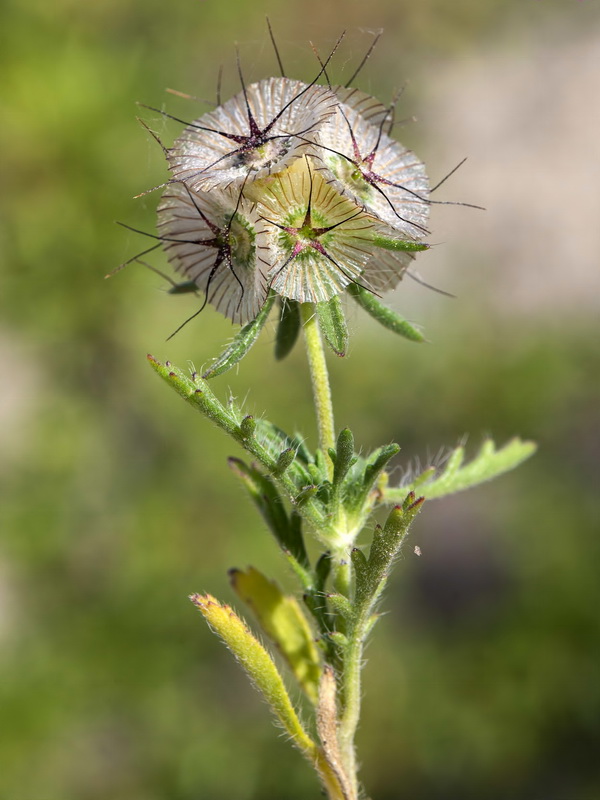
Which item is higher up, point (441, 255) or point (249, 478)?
point (441, 255)

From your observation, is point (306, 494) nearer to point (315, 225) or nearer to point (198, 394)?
point (198, 394)

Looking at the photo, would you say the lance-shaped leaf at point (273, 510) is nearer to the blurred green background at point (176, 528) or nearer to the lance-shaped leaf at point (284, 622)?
the lance-shaped leaf at point (284, 622)

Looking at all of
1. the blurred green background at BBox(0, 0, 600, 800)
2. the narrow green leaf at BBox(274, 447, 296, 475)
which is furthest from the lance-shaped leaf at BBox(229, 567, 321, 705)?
the blurred green background at BBox(0, 0, 600, 800)

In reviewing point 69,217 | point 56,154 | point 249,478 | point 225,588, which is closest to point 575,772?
point 225,588

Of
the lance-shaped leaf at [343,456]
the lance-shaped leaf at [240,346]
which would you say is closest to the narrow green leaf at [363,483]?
the lance-shaped leaf at [343,456]

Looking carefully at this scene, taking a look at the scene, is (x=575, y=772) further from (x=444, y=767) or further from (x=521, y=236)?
(x=521, y=236)

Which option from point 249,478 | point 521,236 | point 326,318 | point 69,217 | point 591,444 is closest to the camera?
point 326,318

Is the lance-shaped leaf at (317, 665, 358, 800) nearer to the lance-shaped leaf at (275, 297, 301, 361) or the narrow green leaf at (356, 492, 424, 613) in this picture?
the narrow green leaf at (356, 492, 424, 613)
